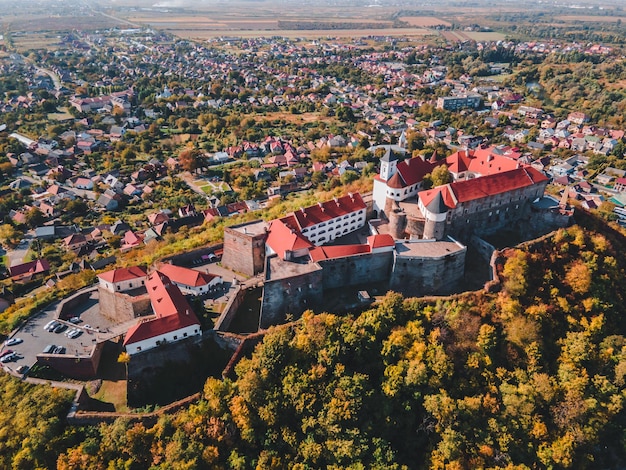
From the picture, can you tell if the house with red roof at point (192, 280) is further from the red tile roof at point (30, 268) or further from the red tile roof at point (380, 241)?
the red tile roof at point (30, 268)

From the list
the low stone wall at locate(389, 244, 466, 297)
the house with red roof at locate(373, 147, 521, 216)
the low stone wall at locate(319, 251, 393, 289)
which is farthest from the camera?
the house with red roof at locate(373, 147, 521, 216)

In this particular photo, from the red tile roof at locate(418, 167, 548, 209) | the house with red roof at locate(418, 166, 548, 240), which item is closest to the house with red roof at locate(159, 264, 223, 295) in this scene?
the house with red roof at locate(418, 166, 548, 240)

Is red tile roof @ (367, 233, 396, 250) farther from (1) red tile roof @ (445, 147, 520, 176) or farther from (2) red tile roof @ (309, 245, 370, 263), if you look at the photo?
(1) red tile roof @ (445, 147, 520, 176)

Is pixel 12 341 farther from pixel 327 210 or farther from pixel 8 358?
pixel 327 210

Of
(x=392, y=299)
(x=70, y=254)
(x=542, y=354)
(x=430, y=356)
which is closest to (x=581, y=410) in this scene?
(x=542, y=354)

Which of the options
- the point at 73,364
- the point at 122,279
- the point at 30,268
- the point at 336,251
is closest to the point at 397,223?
the point at 336,251

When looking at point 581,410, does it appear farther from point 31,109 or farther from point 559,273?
point 31,109

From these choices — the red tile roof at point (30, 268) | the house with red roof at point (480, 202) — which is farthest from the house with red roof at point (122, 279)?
the house with red roof at point (480, 202)
